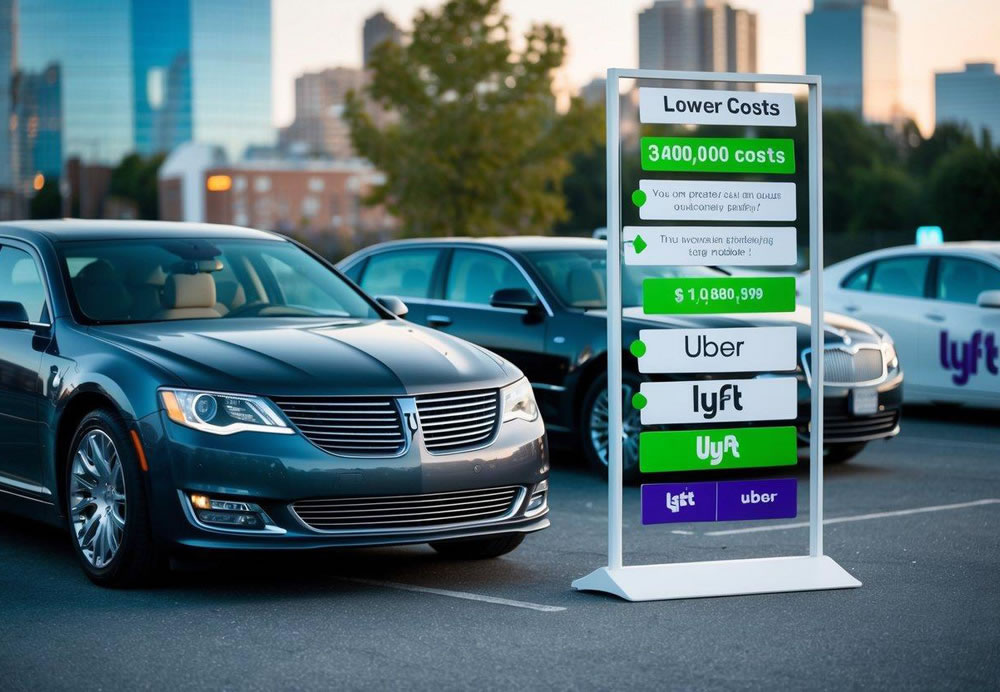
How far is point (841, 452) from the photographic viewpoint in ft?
37.8

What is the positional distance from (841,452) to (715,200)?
508 cm

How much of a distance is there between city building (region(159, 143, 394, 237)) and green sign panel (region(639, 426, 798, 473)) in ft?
458

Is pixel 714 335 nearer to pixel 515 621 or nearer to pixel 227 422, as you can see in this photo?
pixel 515 621

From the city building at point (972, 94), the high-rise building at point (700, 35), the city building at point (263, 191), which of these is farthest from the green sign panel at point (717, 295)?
the city building at point (263, 191)

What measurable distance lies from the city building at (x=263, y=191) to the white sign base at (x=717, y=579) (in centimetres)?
13954

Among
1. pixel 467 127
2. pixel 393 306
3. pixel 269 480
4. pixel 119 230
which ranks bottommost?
pixel 269 480

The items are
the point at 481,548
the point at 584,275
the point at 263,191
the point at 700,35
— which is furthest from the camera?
the point at 263,191

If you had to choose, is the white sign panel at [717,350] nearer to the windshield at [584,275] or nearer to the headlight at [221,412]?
the headlight at [221,412]

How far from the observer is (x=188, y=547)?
6367mm

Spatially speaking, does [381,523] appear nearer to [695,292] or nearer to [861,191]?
[695,292]

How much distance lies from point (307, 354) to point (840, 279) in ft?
29.7

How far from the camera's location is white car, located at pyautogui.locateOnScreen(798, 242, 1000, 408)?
13.4 metres

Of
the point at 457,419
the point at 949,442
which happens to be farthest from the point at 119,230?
the point at 949,442

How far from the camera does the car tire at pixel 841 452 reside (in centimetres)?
1145
